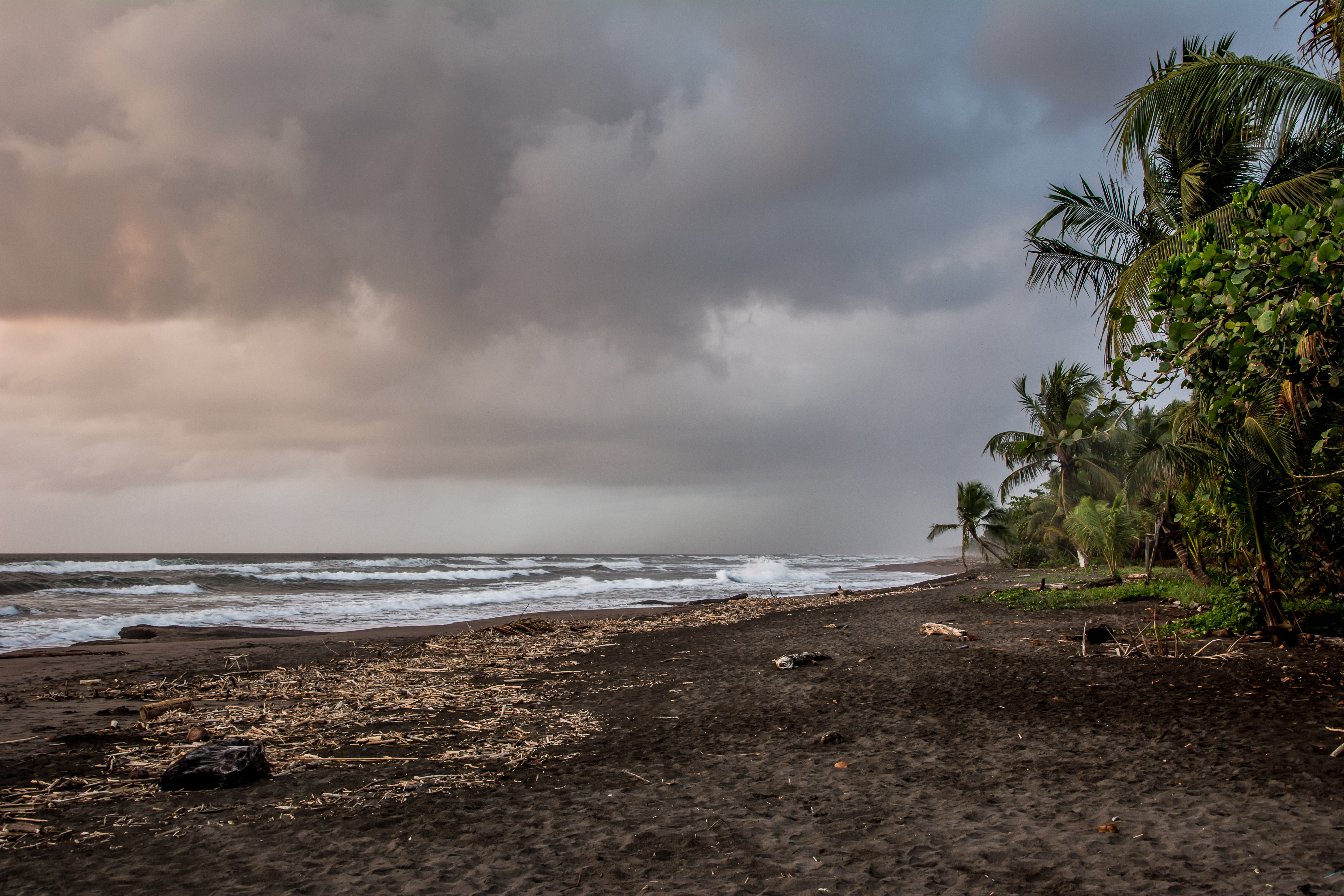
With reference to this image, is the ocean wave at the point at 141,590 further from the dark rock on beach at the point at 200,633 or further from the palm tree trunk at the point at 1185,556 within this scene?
the palm tree trunk at the point at 1185,556

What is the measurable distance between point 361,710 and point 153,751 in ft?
5.53

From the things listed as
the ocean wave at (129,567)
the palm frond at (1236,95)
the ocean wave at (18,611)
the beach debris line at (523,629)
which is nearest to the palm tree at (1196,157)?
the palm frond at (1236,95)

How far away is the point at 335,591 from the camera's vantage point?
2934 centimetres

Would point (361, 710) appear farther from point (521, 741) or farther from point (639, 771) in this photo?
point (639, 771)

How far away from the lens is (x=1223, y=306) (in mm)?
3670

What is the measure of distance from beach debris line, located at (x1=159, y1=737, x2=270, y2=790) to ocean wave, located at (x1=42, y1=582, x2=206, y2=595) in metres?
26.7

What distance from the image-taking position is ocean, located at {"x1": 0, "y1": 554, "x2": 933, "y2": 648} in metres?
17.8

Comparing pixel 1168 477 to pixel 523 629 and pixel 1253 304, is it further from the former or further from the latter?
pixel 523 629

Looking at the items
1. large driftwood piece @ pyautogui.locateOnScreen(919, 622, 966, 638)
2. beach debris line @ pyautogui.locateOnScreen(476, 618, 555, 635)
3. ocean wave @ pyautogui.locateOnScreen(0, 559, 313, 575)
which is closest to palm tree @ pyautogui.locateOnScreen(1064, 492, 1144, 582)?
large driftwood piece @ pyautogui.locateOnScreen(919, 622, 966, 638)

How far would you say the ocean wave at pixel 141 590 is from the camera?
2539 centimetres

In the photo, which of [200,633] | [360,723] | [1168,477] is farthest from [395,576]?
[1168,477]

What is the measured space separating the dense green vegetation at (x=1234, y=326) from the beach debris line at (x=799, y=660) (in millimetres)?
3946

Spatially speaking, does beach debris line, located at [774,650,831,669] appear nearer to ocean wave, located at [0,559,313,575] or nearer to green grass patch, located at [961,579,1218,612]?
green grass patch, located at [961,579,1218,612]

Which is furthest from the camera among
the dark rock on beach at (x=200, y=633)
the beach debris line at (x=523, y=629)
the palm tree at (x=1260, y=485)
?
the dark rock on beach at (x=200, y=633)
